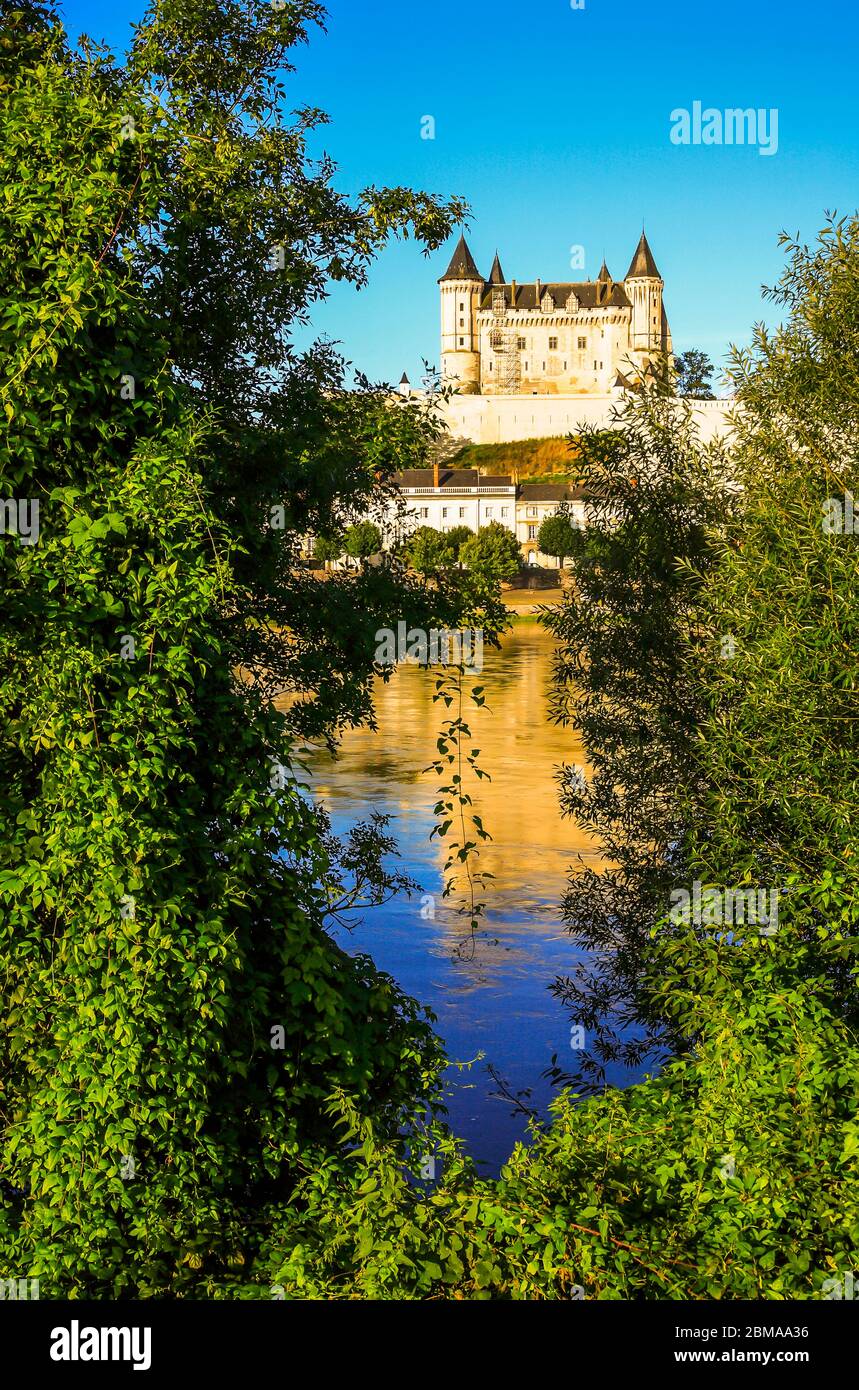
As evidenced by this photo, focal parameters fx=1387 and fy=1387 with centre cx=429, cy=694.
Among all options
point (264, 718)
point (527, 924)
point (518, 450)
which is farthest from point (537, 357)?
point (264, 718)

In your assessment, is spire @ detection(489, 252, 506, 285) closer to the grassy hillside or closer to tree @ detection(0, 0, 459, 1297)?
the grassy hillside

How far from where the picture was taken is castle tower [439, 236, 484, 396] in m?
169

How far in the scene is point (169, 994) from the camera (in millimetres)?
9320

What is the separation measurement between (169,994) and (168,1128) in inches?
40.5

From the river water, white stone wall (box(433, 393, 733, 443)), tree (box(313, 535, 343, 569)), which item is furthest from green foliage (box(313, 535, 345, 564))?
white stone wall (box(433, 393, 733, 443))

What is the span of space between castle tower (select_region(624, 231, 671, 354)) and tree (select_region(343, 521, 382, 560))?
515 ft

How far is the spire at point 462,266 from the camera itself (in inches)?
6673

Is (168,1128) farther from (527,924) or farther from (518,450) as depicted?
(518,450)

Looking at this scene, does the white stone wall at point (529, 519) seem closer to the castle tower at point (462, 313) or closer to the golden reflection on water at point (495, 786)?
the castle tower at point (462, 313)

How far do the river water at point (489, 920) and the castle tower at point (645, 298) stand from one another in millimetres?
127243

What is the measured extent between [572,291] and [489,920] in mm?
155519

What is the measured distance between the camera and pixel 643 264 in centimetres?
16700

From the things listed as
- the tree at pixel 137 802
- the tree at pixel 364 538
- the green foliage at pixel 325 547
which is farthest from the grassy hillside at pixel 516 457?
the tree at pixel 137 802

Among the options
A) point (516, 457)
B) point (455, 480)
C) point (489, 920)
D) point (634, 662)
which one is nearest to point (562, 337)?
point (516, 457)
